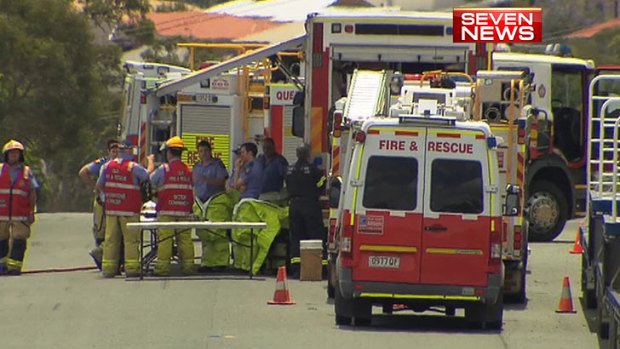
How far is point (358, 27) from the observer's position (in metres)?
20.1

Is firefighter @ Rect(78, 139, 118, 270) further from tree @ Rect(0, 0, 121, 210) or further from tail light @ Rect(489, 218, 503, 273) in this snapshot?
tree @ Rect(0, 0, 121, 210)

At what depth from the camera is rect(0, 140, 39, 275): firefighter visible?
66.7 ft

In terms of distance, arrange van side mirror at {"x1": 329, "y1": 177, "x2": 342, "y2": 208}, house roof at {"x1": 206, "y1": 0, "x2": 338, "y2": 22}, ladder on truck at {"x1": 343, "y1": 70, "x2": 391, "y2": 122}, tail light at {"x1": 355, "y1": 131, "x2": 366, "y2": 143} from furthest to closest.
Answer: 1. house roof at {"x1": 206, "y1": 0, "x2": 338, "y2": 22}
2. ladder on truck at {"x1": 343, "y1": 70, "x2": 391, "y2": 122}
3. van side mirror at {"x1": 329, "y1": 177, "x2": 342, "y2": 208}
4. tail light at {"x1": 355, "y1": 131, "x2": 366, "y2": 143}

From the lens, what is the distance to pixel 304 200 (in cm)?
1964

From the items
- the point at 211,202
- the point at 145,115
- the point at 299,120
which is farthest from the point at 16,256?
the point at 145,115

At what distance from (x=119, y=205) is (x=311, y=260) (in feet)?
8.53

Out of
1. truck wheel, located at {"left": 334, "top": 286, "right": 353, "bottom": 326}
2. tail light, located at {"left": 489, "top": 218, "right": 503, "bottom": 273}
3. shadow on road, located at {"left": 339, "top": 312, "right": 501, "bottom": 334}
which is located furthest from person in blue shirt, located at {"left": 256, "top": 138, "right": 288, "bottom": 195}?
tail light, located at {"left": 489, "top": 218, "right": 503, "bottom": 273}

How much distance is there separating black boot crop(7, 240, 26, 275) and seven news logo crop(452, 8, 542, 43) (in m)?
6.22

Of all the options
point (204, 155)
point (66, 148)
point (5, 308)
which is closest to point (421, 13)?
point (204, 155)

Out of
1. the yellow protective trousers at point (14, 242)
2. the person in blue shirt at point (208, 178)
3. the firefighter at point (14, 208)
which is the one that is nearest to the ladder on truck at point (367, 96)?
the person in blue shirt at point (208, 178)

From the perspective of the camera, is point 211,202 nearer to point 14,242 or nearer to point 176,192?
point 176,192

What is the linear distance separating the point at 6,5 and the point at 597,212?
98.8ft

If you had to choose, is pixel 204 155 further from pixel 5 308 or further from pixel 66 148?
pixel 66 148

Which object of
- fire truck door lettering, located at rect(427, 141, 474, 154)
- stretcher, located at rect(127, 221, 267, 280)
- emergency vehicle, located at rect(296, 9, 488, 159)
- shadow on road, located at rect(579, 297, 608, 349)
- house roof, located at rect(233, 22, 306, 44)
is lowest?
shadow on road, located at rect(579, 297, 608, 349)
